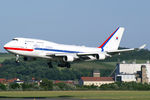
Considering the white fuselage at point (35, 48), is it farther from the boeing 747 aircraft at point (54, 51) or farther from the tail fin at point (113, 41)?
the tail fin at point (113, 41)

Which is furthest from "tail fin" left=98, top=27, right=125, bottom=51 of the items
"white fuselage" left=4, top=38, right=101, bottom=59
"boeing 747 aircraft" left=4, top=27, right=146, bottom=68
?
"white fuselage" left=4, top=38, right=101, bottom=59

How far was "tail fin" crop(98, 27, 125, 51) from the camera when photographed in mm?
104812

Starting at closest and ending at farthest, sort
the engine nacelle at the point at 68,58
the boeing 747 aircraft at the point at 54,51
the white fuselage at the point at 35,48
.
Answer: the white fuselage at the point at 35,48 → the boeing 747 aircraft at the point at 54,51 → the engine nacelle at the point at 68,58

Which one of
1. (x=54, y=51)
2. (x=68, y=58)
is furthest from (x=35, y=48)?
(x=68, y=58)

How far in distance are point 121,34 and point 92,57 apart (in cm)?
1425

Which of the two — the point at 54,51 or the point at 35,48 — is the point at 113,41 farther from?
the point at 35,48

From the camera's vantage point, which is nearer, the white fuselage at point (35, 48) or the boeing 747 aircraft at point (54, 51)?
the white fuselage at point (35, 48)

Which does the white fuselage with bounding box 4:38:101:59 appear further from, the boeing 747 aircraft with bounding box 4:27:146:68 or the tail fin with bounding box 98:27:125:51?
the tail fin with bounding box 98:27:125:51

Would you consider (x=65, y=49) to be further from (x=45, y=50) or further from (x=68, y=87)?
(x=68, y=87)

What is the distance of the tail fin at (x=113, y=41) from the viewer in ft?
344

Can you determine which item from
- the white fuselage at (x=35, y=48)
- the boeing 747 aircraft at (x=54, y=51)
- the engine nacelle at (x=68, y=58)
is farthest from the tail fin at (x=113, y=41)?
the engine nacelle at (x=68, y=58)

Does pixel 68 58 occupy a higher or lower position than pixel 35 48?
lower

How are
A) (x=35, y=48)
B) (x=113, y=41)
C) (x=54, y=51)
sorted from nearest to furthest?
(x=35, y=48) < (x=54, y=51) < (x=113, y=41)

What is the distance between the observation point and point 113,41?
349ft
